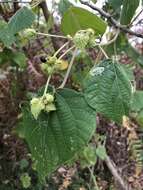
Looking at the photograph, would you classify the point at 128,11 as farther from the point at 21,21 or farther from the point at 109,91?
the point at 109,91

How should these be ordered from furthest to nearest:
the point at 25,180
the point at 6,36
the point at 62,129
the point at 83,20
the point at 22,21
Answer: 1. the point at 25,180
2. the point at 6,36
3. the point at 22,21
4. the point at 83,20
5. the point at 62,129

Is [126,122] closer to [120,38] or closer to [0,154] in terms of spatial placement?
[0,154]

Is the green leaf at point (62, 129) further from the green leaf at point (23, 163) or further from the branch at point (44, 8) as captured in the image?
the green leaf at point (23, 163)

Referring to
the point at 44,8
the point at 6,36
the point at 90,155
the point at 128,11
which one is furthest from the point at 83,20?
the point at 90,155

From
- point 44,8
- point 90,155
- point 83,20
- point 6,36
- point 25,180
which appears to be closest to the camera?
point 83,20

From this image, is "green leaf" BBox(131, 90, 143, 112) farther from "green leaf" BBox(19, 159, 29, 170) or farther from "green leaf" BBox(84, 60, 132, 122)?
"green leaf" BBox(19, 159, 29, 170)

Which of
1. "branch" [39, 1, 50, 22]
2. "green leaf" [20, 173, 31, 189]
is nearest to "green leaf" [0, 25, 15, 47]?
"branch" [39, 1, 50, 22]

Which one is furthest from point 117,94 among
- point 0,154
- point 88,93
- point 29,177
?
point 0,154
